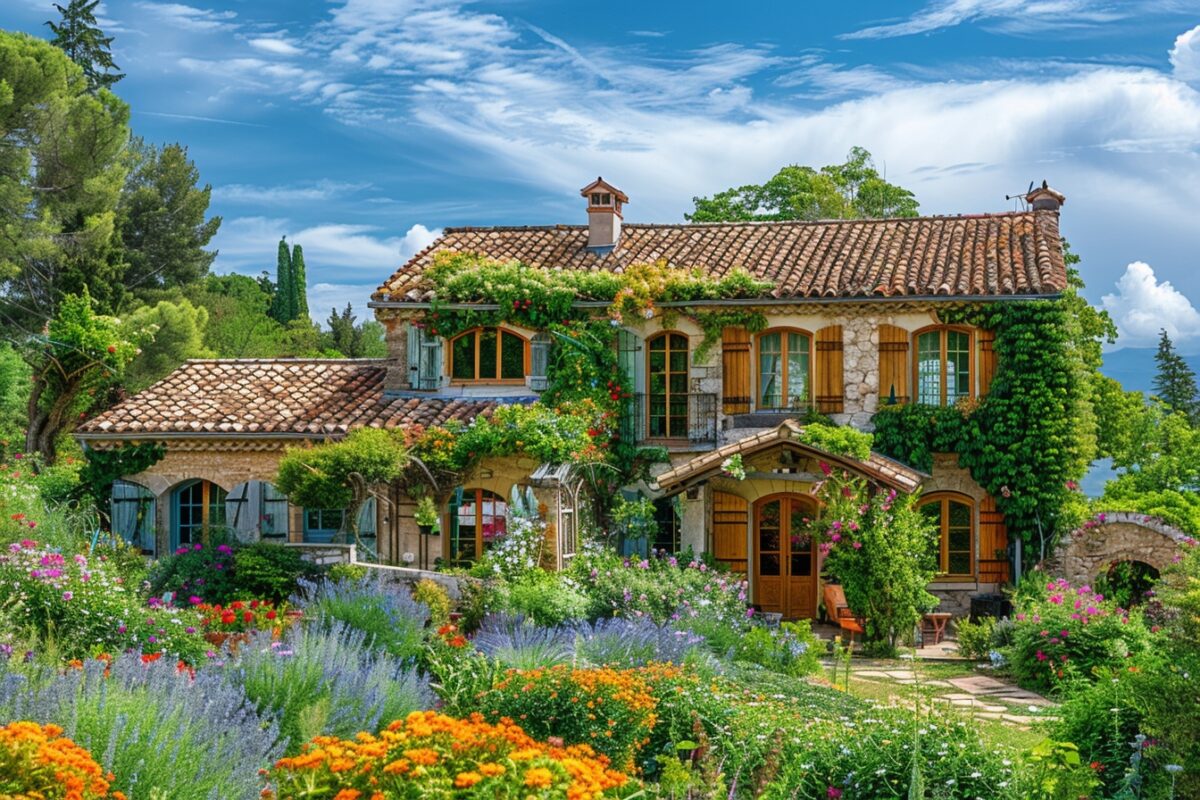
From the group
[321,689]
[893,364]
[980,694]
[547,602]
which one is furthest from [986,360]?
[321,689]

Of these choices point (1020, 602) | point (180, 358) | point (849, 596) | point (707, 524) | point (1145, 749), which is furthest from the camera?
point (180, 358)

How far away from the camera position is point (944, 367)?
63.4ft

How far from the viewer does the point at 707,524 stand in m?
19.2

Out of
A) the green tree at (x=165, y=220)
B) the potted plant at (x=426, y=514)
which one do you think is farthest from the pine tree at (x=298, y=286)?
the potted plant at (x=426, y=514)

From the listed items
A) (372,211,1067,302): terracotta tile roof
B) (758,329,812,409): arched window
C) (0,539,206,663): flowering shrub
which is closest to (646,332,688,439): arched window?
(758,329,812,409): arched window

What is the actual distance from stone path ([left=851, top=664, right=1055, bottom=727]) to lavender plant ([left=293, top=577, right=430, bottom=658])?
458 cm

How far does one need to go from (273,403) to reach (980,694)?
12660 millimetres

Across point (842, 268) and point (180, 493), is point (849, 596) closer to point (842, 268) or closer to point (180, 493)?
point (842, 268)

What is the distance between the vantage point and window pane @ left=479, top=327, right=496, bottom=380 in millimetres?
20547

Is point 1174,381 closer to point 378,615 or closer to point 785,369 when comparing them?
point 785,369

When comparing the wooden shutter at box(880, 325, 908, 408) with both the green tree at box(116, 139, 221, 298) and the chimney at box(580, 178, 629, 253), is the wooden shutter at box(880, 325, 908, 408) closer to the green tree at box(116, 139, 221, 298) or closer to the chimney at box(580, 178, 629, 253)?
the chimney at box(580, 178, 629, 253)

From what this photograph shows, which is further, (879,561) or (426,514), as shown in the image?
(426,514)

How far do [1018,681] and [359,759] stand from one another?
10241 mm

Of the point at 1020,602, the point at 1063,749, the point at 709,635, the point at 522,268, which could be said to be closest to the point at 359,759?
the point at 1063,749
